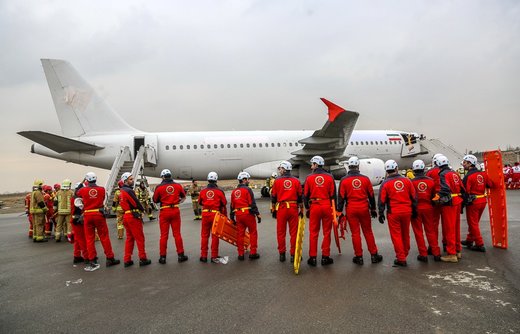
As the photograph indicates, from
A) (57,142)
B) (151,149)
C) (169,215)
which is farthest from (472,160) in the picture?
(57,142)

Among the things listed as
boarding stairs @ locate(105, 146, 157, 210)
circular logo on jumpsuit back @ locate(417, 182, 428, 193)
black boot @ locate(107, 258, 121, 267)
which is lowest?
black boot @ locate(107, 258, 121, 267)

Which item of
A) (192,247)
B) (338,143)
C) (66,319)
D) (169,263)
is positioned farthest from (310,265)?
(338,143)

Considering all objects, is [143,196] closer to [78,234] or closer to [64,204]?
[64,204]

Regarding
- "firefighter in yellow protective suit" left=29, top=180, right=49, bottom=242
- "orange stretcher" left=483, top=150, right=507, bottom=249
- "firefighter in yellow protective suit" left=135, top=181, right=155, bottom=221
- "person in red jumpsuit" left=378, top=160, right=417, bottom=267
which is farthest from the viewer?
"firefighter in yellow protective suit" left=135, top=181, right=155, bottom=221

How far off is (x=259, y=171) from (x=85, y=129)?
8.75 metres

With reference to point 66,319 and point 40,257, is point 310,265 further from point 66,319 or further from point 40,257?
point 40,257

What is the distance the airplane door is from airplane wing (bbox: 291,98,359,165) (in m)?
6.91

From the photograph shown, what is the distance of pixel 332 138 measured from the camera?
17.0 meters

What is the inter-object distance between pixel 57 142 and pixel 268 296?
1386cm

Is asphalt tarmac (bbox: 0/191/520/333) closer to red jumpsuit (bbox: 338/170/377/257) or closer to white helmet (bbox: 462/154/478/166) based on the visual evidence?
red jumpsuit (bbox: 338/170/377/257)

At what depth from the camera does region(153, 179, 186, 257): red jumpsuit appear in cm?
672

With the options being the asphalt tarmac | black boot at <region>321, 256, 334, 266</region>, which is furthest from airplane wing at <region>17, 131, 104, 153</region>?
black boot at <region>321, 256, 334, 266</region>

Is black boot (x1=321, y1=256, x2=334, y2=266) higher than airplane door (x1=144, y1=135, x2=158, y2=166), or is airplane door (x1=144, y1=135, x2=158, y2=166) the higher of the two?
airplane door (x1=144, y1=135, x2=158, y2=166)

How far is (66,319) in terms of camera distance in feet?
13.3
